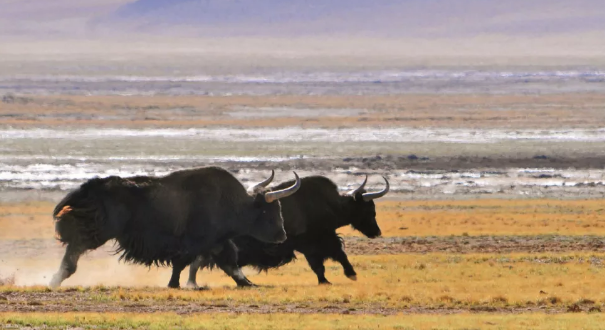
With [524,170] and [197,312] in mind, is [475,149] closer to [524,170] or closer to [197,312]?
[524,170]

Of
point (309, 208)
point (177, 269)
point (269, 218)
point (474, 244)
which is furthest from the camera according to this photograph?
point (474, 244)

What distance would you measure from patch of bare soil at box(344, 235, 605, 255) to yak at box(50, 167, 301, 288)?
7.67m

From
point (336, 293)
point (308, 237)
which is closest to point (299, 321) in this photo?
point (336, 293)

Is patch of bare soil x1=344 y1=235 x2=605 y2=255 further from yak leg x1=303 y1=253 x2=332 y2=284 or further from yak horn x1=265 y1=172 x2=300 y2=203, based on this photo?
yak horn x1=265 y1=172 x2=300 y2=203

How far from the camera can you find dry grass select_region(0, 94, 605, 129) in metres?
63.8

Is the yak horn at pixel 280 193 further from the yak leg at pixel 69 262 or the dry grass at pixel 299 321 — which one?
the dry grass at pixel 299 321

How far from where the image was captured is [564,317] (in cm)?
1661

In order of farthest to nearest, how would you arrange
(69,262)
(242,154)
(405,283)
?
(242,154) < (405,283) < (69,262)

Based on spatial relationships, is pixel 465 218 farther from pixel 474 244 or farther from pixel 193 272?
pixel 193 272

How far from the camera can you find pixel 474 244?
1155 inches

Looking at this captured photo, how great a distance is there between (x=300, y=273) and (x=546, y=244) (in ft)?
24.7

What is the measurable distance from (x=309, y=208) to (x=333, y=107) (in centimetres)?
5580

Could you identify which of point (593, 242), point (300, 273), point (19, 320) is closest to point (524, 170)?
point (593, 242)

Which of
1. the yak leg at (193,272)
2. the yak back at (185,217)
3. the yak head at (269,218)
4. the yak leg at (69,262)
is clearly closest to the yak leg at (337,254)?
the yak head at (269,218)
